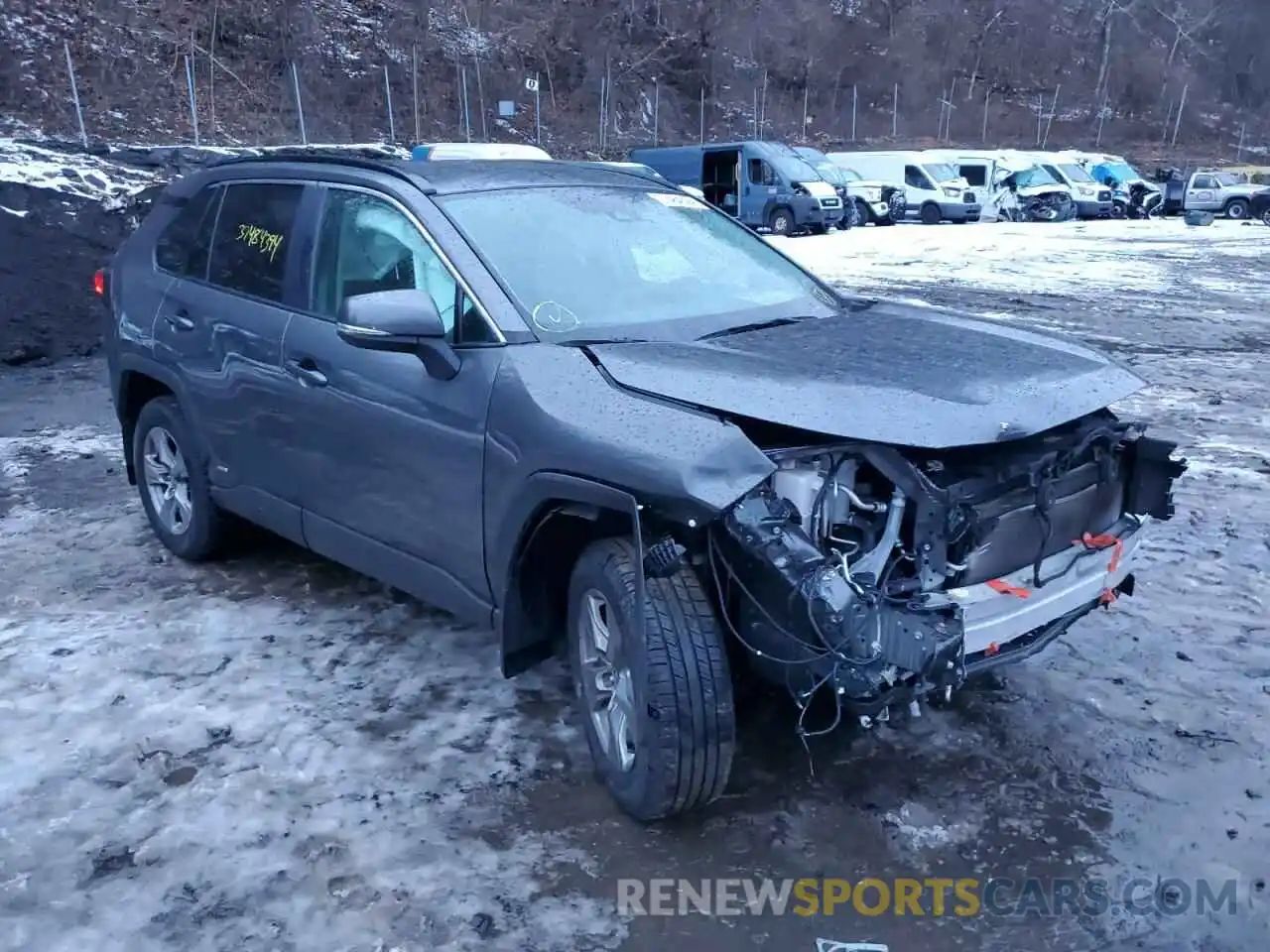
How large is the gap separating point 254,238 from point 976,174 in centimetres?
3423

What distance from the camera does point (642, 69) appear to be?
4469cm

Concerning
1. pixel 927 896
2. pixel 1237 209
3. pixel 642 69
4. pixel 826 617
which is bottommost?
pixel 1237 209

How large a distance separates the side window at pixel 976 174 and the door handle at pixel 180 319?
33.6 m

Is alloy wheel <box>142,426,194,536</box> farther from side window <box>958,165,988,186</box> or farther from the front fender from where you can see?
side window <box>958,165,988,186</box>

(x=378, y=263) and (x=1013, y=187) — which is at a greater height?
(x=378, y=263)

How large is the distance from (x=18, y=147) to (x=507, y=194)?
33.4 feet

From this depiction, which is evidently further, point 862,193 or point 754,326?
point 862,193

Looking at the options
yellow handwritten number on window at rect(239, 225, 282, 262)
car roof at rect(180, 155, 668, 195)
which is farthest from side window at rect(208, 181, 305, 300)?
car roof at rect(180, 155, 668, 195)

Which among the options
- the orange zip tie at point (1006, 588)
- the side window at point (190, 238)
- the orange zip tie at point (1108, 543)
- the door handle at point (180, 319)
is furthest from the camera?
the side window at point (190, 238)

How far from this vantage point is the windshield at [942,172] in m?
33.2

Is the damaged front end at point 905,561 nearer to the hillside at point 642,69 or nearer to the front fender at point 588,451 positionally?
the front fender at point 588,451

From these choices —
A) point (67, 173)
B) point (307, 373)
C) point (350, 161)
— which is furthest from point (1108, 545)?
point (67, 173)

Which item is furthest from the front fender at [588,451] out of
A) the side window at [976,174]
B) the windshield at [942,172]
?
the side window at [976,174]

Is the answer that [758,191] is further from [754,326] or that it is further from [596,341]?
[596,341]
